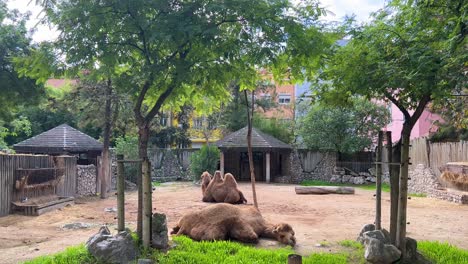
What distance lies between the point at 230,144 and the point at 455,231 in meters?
18.5

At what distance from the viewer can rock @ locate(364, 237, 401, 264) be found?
22.9 feet

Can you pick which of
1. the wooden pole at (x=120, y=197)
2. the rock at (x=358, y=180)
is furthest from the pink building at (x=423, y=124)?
the wooden pole at (x=120, y=197)

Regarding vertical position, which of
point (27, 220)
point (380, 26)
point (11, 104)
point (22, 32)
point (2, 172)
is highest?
point (22, 32)

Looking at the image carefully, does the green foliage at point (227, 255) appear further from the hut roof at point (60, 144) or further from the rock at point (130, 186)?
the hut roof at point (60, 144)

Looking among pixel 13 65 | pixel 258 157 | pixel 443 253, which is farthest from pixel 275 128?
pixel 443 253

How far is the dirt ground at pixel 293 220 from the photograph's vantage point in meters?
9.03

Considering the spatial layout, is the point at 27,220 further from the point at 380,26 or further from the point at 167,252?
the point at 380,26

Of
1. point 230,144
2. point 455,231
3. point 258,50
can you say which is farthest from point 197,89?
point 230,144

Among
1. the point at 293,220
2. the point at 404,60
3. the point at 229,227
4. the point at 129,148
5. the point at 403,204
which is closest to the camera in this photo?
the point at 404,60

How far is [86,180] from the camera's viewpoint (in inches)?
773

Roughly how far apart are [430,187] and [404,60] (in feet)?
50.4

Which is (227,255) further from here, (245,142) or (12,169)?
(245,142)

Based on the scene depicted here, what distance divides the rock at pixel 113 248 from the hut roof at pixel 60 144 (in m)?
16.0

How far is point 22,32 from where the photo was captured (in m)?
11.1
